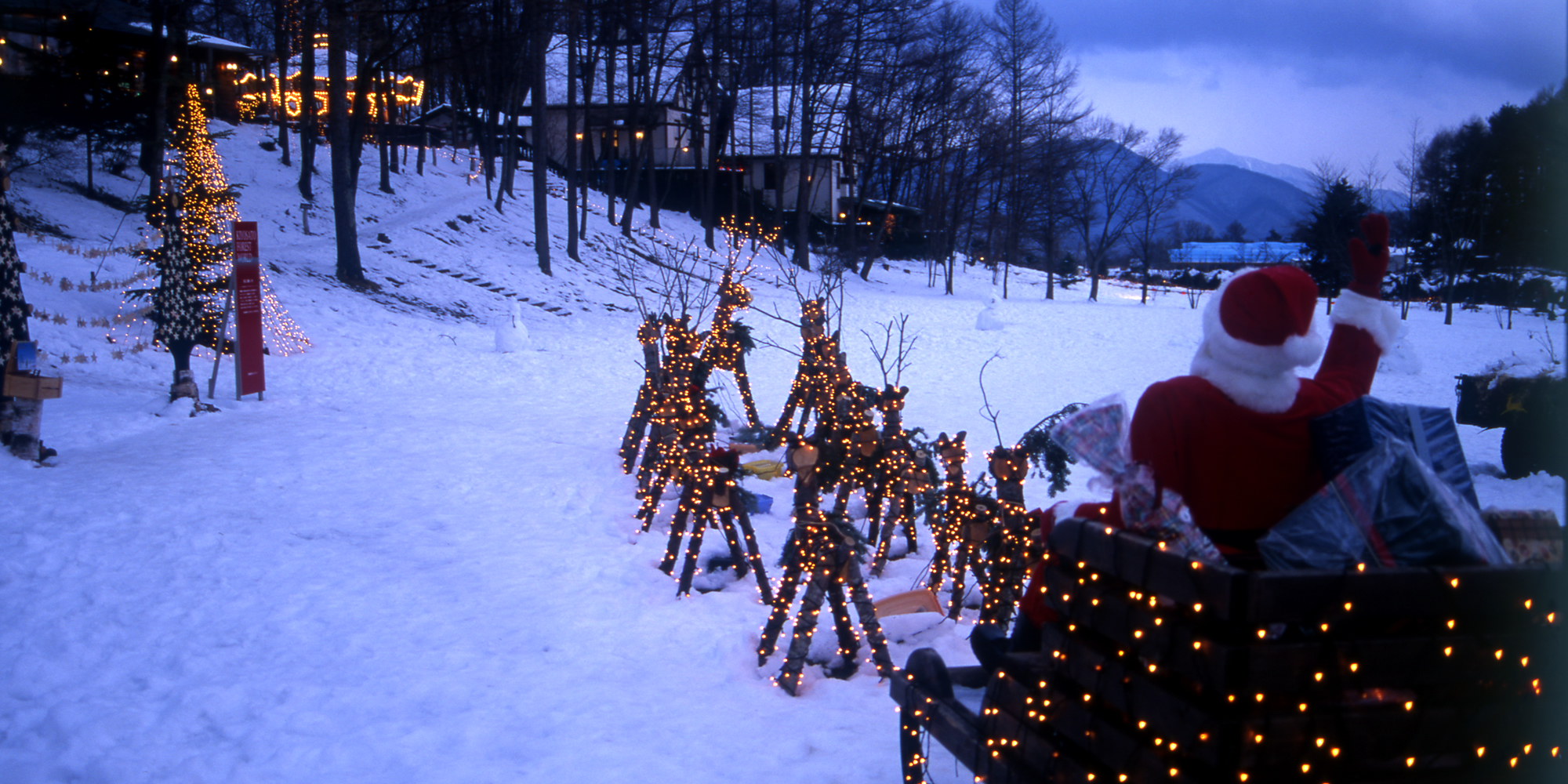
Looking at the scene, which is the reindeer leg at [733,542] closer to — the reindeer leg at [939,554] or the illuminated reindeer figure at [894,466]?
the illuminated reindeer figure at [894,466]

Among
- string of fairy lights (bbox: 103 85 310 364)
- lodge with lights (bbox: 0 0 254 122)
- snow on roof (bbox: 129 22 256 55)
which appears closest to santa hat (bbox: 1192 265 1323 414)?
string of fairy lights (bbox: 103 85 310 364)

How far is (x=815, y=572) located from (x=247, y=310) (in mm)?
8970

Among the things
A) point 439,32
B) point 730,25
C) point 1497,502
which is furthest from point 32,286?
point 730,25

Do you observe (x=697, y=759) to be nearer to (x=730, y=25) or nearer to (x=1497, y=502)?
(x=1497, y=502)

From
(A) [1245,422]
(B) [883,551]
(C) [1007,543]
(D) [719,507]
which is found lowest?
(B) [883,551]

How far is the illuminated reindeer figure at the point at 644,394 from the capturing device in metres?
8.06

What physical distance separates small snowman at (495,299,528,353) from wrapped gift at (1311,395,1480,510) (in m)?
14.6

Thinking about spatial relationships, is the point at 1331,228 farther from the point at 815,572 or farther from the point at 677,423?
the point at 815,572

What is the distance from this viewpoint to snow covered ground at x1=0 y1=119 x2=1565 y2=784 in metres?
3.77

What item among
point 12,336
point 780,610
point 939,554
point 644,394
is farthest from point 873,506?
point 12,336

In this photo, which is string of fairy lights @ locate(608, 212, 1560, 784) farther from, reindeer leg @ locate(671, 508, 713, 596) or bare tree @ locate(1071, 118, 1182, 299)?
bare tree @ locate(1071, 118, 1182, 299)

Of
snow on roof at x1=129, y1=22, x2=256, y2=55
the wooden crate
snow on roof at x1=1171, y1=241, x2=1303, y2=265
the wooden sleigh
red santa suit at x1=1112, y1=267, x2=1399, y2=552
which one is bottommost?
the wooden crate

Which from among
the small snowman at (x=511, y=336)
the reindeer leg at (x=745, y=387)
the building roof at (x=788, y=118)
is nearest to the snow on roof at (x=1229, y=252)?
the building roof at (x=788, y=118)

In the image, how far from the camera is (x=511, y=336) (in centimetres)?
1571
